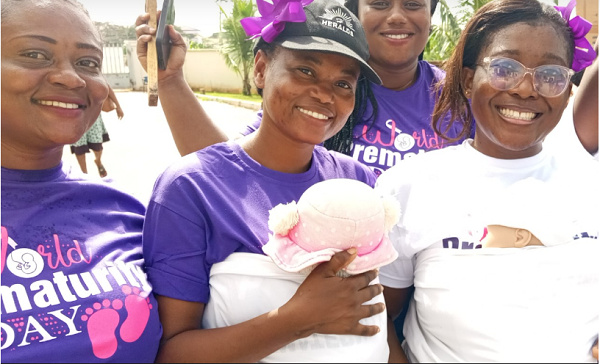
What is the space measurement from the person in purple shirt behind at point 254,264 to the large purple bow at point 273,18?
2cm

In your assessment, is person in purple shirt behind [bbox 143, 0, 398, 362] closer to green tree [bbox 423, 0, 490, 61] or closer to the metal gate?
green tree [bbox 423, 0, 490, 61]

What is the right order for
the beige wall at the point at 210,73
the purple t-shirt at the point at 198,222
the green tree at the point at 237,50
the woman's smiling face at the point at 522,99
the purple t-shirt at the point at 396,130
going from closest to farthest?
the purple t-shirt at the point at 198,222, the woman's smiling face at the point at 522,99, the purple t-shirt at the point at 396,130, the green tree at the point at 237,50, the beige wall at the point at 210,73

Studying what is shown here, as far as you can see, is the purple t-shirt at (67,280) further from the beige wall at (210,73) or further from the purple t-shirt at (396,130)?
the beige wall at (210,73)

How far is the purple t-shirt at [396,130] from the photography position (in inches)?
104

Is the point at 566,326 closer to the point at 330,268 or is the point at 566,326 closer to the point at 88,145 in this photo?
the point at 330,268

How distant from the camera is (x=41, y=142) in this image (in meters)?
1.76

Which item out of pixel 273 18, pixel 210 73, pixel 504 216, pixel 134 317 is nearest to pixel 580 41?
pixel 504 216

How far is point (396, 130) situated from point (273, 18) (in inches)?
40.2

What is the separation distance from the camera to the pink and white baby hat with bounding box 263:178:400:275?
1.61 metres

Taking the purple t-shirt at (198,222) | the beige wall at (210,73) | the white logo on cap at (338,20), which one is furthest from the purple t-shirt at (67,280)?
the beige wall at (210,73)

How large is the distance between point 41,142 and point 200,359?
35.1 inches

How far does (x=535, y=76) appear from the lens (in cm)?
192

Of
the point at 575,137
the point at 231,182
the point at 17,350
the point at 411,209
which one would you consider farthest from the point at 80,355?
the point at 575,137

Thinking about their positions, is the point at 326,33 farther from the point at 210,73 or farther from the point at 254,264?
the point at 210,73
